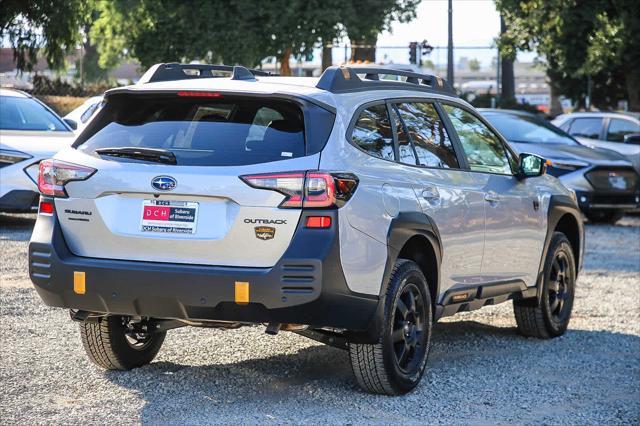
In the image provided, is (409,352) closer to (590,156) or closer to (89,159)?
(89,159)

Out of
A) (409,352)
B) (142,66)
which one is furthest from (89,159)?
(142,66)

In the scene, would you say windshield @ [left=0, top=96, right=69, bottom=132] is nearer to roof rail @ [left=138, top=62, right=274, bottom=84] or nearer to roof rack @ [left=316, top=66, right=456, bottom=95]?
roof rail @ [left=138, top=62, right=274, bottom=84]

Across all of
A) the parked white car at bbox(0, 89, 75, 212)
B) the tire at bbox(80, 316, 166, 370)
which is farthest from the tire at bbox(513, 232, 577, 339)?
the parked white car at bbox(0, 89, 75, 212)

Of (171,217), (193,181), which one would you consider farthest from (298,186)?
(171,217)

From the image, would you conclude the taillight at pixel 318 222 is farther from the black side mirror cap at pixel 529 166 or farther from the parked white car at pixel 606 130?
the parked white car at pixel 606 130

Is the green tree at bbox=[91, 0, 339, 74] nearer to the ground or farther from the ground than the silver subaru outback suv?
farther from the ground

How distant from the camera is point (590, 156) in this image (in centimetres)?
1923

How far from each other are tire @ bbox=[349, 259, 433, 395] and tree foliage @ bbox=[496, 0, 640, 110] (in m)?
24.9

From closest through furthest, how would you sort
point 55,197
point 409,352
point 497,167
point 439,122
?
point 55,197
point 409,352
point 439,122
point 497,167

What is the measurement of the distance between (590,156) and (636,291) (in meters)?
7.24

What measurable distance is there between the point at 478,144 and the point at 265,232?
2650 mm

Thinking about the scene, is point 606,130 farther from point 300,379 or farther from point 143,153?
point 143,153

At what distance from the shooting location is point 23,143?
15383 mm

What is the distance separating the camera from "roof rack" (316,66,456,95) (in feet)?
23.0
